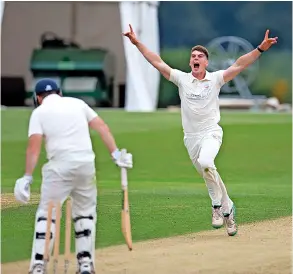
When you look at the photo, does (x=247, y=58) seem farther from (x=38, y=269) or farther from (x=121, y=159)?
(x=38, y=269)

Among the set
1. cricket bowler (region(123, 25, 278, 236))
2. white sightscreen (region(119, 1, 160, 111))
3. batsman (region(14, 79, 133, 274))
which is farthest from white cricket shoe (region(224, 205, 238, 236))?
white sightscreen (region(119, 1, 160, 111))

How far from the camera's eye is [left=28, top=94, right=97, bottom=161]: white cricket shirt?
850 centimetres

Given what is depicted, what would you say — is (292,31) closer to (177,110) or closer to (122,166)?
(177,110)

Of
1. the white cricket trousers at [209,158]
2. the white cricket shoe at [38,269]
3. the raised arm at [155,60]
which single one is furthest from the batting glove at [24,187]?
the raised arm at [155,60]

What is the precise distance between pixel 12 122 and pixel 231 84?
20.4 ft

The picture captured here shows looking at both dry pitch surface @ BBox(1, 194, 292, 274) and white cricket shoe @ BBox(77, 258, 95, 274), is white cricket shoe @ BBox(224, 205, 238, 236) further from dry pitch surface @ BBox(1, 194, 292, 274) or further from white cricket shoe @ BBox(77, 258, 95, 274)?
white cricket shoe @ BBox(77, 258, 95, 274)

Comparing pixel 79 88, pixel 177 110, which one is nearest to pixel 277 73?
pixel 177 110

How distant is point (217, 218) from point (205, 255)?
5.26 feet

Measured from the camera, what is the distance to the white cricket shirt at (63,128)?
8.50 metres

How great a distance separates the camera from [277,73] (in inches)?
1073

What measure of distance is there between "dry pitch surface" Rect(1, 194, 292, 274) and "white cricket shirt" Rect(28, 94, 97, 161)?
3.26 ft

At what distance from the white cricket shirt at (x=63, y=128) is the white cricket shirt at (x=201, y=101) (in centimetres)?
285

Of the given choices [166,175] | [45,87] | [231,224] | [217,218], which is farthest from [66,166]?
[166,175]

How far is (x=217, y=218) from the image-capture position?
1125cm
